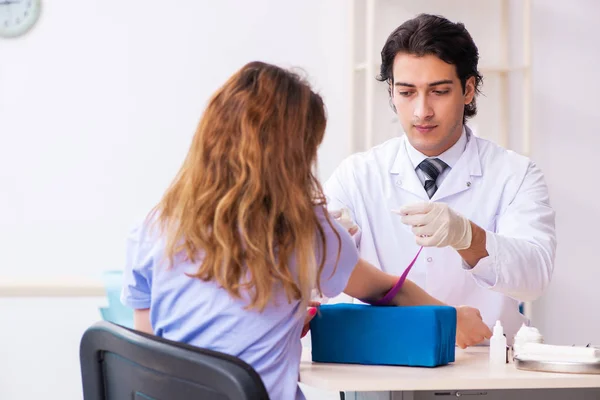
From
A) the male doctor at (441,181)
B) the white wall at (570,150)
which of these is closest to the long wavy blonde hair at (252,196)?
the male doctor at (441,181)

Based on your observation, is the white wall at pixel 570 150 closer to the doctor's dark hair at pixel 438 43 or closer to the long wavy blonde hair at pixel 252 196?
the doctor's dark hair at pixel 438 43

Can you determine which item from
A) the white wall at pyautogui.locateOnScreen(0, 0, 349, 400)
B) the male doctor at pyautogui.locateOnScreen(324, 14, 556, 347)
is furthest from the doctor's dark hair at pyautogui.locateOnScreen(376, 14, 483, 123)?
the white wall at pyautogui.locateOnScreen(0, 0, 349, 400)

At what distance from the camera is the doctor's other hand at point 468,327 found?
5.07ft

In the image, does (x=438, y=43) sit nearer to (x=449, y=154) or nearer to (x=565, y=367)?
(x=449, y=154)

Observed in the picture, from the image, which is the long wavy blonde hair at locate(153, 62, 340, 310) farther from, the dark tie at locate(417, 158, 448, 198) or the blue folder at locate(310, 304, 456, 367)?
the dark tie at locate(417, 158, 448, 198)

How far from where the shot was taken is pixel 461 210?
77.3 inches

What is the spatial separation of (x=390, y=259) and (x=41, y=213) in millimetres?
1792

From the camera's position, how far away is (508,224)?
1871mm

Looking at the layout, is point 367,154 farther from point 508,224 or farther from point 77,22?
point 77,22

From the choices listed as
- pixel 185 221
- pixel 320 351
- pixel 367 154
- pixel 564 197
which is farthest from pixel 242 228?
pixel 564 197

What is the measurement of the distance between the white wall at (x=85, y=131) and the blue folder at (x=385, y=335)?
2.06 meters

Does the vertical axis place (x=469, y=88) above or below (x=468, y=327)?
above

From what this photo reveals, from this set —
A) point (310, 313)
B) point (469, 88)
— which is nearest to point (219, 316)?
point (310, 313)

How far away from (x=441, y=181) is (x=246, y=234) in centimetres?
96
